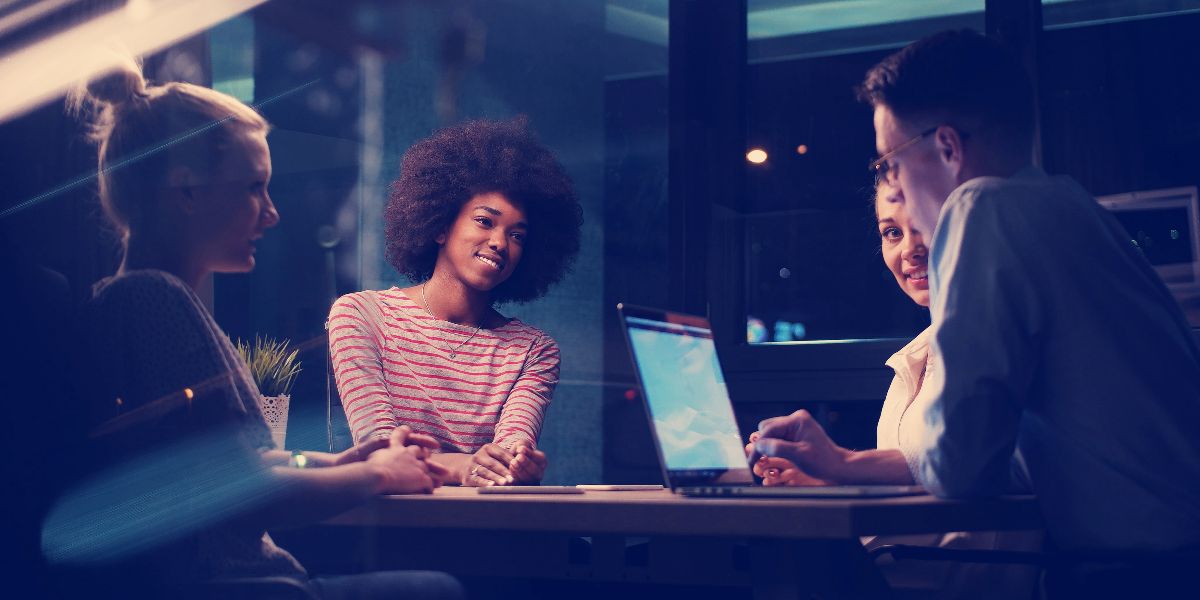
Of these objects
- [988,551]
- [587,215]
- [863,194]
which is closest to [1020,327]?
[988,551]

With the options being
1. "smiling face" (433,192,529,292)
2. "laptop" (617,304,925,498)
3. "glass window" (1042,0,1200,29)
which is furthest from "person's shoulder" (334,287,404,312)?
"glass window" (1042,0,1200,29)

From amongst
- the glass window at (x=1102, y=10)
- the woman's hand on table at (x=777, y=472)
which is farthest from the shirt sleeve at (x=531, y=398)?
the glass window at (x=1102, y=10)

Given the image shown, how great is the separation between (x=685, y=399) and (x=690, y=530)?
17.7 inches

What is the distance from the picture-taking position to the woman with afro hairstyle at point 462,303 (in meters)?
2.44

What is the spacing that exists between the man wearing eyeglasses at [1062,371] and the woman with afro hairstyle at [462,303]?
40.9 inches

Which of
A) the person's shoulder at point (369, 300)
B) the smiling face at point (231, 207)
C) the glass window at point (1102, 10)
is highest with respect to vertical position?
the glass window at point (1102, 10)

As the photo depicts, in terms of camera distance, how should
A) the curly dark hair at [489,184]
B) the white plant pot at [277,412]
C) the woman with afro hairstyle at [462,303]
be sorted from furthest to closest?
the curly dark hair at [489,184] → the woman with afro hairstyle at [462,303] → the white plant pot at [277,412]

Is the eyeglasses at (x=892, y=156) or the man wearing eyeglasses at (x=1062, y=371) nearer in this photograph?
the man wearing eyeglasses at (x=1062, y=371)

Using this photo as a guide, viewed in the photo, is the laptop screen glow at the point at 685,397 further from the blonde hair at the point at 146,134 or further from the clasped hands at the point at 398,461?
the blonde hair at the point at 146,134

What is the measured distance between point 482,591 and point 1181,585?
0.84 meters

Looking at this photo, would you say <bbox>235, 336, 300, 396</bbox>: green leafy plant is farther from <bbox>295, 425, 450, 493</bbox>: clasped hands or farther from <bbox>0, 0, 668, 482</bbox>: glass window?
<bbox>0, 0, 668, 482</bbox>: glass window

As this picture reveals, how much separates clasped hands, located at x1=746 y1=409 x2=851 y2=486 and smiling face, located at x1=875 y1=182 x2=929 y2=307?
650mm

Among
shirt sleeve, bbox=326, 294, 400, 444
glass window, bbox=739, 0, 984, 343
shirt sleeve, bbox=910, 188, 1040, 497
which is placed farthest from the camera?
glass window, bbox=739, 0, 984, 343

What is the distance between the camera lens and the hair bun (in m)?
1.37
